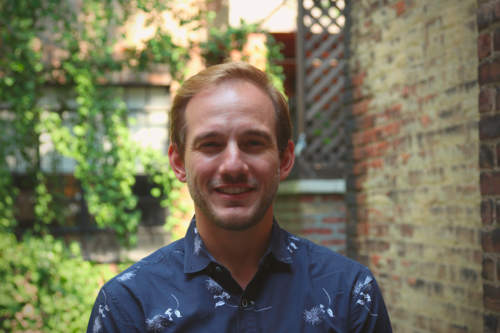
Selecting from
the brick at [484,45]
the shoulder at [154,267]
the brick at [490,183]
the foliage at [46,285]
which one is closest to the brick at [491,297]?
the brick at [490,183]

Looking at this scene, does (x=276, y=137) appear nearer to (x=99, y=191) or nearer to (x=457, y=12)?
(x=457, y=12)

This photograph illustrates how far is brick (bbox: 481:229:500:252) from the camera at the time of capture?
1.85 m

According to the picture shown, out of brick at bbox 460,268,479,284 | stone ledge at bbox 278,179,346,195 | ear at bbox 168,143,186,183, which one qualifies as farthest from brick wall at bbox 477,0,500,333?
stone ledge at bbox 278,179,346,195

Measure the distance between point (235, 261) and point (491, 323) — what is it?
105 cm

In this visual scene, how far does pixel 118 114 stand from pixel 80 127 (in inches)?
15.8

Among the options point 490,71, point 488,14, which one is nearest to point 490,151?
point 490,71

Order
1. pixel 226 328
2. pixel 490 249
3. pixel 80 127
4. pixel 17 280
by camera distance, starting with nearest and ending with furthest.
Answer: pixel 226 328 → pixel 490 249 → pixel 17 280 → pixel 80 127

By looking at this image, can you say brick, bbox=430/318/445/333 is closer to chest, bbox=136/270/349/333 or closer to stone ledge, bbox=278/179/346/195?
chest, bbox=136/270/349/333

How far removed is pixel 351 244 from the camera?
3486 millimetres

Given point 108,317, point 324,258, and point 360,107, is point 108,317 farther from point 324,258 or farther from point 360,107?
point 360,107

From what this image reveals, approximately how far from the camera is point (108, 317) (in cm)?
143

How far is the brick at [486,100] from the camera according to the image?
189cm

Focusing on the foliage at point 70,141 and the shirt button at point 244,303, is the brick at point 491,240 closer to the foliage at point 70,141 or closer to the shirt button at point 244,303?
the shirt button at point 244,303

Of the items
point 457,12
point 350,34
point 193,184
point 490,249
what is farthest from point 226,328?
point 350,34
